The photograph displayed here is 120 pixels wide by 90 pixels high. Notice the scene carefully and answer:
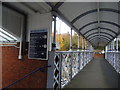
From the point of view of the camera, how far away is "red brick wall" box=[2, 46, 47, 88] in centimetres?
352

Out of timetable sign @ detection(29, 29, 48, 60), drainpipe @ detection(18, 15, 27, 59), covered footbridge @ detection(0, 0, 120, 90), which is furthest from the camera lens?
drainpipe @ detection(18, 15, 27, 59)

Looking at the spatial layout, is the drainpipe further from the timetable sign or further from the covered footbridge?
the timetable sign

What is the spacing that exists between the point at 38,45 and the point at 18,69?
1275 millimetres

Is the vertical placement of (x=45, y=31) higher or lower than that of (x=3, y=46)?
higher

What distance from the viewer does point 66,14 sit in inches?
156

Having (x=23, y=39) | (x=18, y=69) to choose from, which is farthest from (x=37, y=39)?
(x=18, y=69)

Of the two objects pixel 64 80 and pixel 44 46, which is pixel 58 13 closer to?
pixel 44 46

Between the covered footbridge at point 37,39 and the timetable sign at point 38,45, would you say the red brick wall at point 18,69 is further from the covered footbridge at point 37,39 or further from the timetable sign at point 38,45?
the timetable sign at point 38,45

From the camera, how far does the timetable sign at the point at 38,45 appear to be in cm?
344

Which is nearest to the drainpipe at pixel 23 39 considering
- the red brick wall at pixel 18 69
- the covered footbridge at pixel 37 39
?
the covered footbridge at pixel 37 39

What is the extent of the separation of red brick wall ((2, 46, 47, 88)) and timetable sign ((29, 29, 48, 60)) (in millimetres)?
195

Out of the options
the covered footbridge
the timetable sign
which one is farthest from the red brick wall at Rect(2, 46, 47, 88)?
the timetable sign

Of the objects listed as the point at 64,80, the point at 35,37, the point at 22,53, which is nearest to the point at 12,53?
the point at 22,53

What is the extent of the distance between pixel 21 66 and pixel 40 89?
3.63ft
